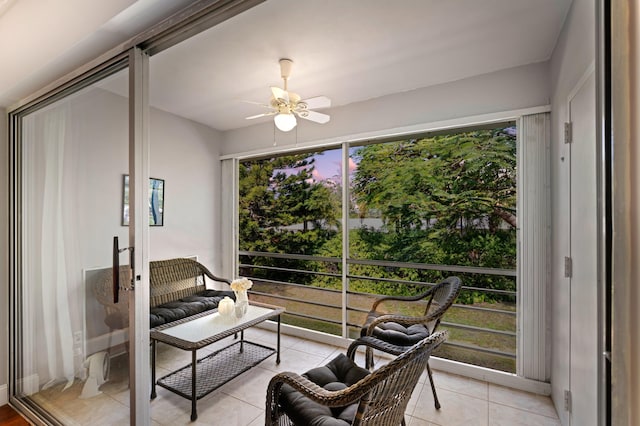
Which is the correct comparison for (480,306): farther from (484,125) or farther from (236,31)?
(236,31)

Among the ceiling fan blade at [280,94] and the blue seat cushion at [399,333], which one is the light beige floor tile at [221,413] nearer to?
the blue seat cushion at [399,333]

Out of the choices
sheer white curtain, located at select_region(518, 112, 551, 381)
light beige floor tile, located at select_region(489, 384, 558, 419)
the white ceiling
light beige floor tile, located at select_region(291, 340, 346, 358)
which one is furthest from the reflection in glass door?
sheer white curtain, located at select_region(518, 112, 551, 381)

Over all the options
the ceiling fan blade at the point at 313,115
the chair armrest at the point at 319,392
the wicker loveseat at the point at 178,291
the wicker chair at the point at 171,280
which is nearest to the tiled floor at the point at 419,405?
the wicker loveseat at the point at 178,291

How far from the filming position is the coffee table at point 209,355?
214 cm

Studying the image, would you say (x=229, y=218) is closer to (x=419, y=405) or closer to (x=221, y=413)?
(x=221, y=413)

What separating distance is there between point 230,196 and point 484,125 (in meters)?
3.06

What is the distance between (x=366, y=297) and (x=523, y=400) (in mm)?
1484

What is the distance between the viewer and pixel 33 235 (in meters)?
2.04

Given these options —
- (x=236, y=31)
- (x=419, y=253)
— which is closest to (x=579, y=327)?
(x=419, y=253)

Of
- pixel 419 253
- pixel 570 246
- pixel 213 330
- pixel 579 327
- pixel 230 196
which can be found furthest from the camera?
pixel 230 196

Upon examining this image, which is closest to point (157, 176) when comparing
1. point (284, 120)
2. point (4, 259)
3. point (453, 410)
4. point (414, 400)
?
point (4, 259)

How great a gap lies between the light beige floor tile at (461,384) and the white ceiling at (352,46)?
8.35 feet

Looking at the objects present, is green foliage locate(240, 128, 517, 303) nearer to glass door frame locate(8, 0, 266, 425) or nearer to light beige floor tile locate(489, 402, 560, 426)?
light beige floor tile locate(489, 402, 560, 426)

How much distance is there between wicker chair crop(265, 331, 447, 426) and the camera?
1121mm
